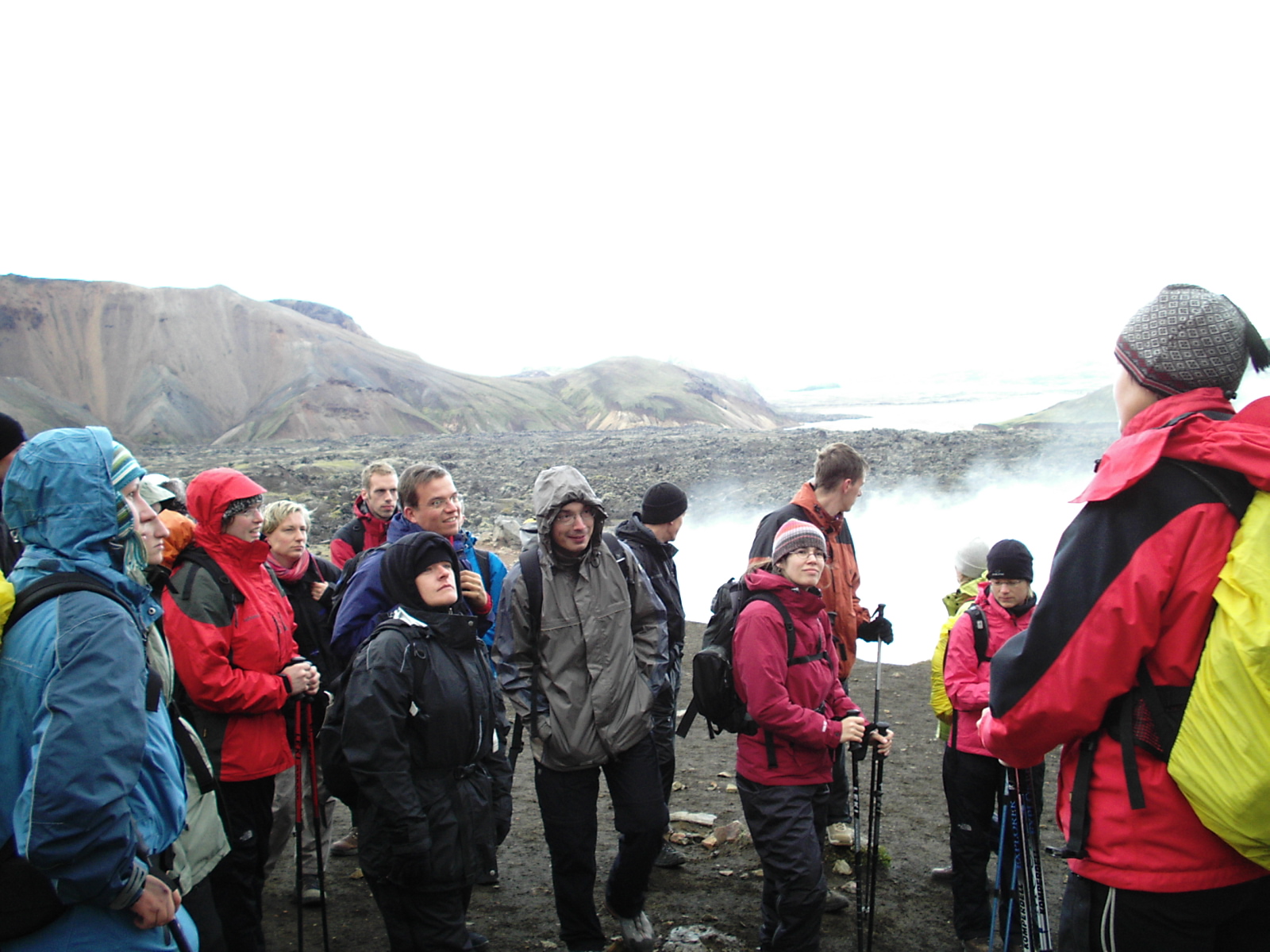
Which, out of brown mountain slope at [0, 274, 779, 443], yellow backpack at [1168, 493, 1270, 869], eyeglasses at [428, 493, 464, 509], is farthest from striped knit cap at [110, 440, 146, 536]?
brown mountain slope at [0, 274, 779, 443]

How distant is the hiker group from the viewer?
185cm

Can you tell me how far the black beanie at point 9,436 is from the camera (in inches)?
138

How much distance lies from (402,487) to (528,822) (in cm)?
275

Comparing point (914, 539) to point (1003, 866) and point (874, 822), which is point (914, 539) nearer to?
point (1003, 866)

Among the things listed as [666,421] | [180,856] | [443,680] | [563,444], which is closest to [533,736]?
[443,680]

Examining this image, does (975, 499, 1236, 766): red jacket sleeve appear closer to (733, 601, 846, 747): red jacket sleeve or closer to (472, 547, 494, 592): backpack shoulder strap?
(733, 601, 846, 747): red jacket sleeve

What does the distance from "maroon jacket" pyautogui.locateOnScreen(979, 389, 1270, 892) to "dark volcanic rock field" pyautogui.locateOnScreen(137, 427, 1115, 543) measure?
21.3 m

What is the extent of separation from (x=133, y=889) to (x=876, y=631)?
3.68 meters

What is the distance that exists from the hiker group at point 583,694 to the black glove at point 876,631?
63mm

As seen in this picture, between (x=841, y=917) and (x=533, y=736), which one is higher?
(x=533, y=736)

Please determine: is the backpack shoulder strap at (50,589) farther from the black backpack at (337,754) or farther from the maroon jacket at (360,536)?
the maroon jacket at (360,536)

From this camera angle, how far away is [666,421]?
343 ft

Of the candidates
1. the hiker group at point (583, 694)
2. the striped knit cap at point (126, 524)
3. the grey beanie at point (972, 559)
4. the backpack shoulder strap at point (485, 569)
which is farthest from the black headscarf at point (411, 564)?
the grey beanie at point (972, 559)

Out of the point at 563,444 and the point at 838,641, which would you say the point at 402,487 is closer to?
the point at 838,641
